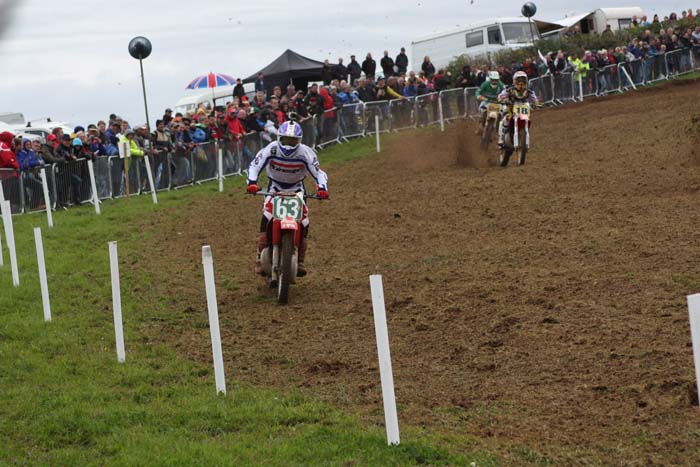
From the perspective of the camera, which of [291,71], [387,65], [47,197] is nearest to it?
[47,197]

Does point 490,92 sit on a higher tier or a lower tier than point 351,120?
higher

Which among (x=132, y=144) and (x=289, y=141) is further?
(x=132, y=144)

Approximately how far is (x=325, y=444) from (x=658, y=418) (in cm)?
227

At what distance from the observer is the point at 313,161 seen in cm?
1392

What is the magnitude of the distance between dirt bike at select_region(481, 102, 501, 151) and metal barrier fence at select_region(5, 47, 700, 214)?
5.56 meters

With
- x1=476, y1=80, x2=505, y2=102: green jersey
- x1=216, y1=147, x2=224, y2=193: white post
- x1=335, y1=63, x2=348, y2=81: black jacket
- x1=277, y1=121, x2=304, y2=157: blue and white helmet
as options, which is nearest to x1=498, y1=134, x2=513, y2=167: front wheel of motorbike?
x1=476, y1=80, x2=505, y2=102: green jersey

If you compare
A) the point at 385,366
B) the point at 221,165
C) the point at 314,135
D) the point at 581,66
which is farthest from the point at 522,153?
the point at 385,366

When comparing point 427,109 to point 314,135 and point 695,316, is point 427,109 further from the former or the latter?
point 695,316

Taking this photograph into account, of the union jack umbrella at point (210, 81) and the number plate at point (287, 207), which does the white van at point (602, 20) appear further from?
the number plate at point (287, 207)

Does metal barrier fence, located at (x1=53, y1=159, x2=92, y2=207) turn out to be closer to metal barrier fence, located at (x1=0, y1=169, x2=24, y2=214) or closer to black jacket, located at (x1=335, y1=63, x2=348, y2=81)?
metal barrier fence, located at (x1=0, y1=169, x2=24, y2=214)

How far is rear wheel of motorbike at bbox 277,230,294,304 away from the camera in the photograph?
13.1 meters

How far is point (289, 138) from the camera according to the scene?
13.7 meters

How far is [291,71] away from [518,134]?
14.0m

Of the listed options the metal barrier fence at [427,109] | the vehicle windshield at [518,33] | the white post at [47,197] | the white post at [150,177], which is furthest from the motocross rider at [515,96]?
the vehicle windshield at [518,33]
